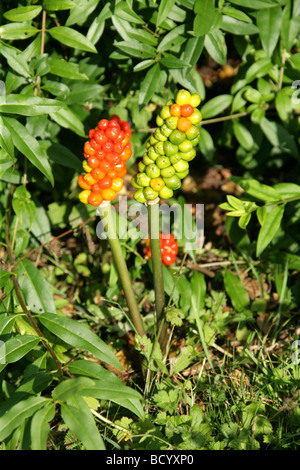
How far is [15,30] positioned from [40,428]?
6.14ft

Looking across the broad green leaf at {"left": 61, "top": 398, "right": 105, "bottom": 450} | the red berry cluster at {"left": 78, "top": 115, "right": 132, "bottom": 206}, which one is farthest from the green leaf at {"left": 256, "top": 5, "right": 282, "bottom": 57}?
the broad green leaf at {"left": 61, "top": 398, "right": 105, "bottom": 450}

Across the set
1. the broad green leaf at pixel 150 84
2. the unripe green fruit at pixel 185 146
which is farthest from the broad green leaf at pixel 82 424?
the broad green leaf at pixel 150 84

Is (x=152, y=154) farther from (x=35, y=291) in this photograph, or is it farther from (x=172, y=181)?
(x=35, y=291)

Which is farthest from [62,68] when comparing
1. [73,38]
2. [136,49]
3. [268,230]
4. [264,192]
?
[268,230]

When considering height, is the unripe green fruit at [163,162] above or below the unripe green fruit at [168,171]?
above

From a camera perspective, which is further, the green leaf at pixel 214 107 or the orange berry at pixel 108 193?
the green leaf at pixel 214 107

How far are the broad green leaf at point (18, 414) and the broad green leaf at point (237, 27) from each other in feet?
6.49

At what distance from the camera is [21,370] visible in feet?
8.71

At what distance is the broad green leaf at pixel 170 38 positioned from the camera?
2.35 meters

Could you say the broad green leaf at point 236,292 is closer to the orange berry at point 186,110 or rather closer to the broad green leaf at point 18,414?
the orange berry at point 186,110

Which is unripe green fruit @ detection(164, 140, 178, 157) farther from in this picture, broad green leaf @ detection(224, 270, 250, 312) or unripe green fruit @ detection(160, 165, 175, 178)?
broad green leaf @ detection(224, 270, 250, 312)

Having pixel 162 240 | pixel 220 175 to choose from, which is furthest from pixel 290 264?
pixel 220 175

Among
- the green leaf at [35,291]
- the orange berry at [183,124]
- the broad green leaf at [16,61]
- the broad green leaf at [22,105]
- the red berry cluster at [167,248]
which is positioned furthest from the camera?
the red berry cluster at [167,248]

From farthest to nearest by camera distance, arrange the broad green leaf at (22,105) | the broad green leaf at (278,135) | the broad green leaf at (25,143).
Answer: the broad green leaf at (278,135)
the broad green leaf at (25,143)
the broad green leaf at (22,105)
